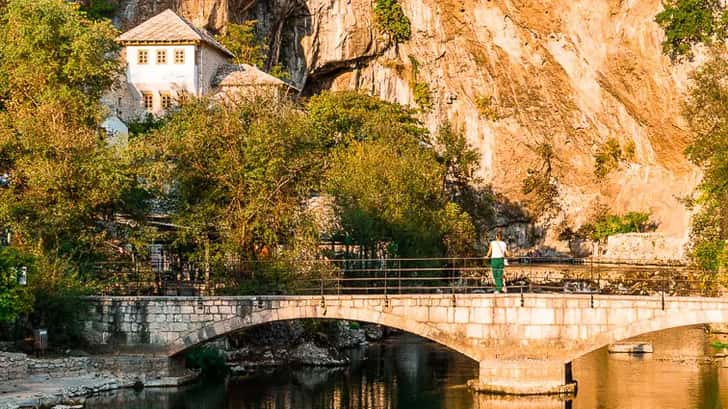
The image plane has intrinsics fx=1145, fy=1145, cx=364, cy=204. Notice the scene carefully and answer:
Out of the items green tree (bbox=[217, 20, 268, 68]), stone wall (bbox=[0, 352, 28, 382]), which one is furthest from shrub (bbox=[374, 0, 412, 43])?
stone wall (bbox=[0, 352, 28, 382])

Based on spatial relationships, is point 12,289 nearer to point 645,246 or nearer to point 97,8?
point 97,8

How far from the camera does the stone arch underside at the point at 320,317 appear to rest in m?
32.4

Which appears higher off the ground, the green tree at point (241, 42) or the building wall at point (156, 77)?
the green tree at point (241, 42)

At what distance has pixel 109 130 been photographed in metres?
49.8

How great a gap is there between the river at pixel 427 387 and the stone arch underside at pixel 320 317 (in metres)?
1.31

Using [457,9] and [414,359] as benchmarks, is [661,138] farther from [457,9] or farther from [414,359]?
[414,359]

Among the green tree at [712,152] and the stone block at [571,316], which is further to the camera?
the green tree at [712,152]

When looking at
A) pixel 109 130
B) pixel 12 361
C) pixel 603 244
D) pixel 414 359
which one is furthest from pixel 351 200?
pixel 603 244

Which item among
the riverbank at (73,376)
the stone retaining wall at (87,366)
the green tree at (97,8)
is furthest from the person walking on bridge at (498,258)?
the green tree at (97,8)

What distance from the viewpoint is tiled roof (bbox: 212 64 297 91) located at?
6084 cm

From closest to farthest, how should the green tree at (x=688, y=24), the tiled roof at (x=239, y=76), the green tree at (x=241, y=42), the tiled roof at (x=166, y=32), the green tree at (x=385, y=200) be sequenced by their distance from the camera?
the green tree at (x=385, y=200) → the tiled roof at (x=166, y=32) → the tiled roof at (x=239, y=76) → the green tree at (x=688, y=24) → the green tree at (x=241, y=42)

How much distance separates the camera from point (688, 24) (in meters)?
66.2

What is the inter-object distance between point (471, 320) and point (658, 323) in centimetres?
516

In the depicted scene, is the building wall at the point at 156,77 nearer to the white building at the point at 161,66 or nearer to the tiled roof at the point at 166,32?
the white building at the point at 161,66
